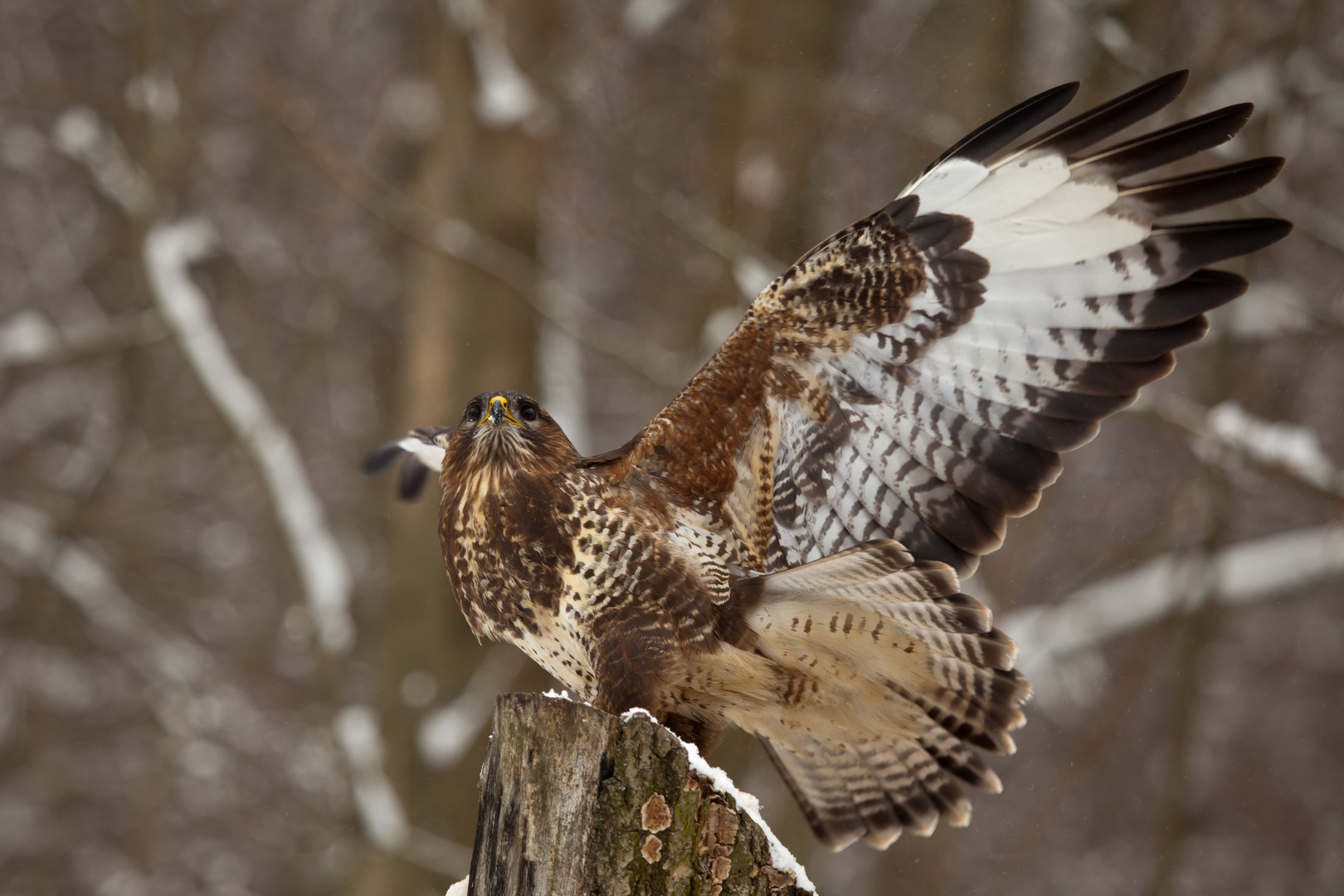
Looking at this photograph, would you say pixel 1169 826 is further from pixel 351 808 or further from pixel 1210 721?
pixel 1210 721

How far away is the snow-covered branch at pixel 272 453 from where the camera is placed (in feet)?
24.4

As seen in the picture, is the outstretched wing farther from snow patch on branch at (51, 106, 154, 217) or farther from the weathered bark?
snow patch on branch at (51, 106, 154, 217)

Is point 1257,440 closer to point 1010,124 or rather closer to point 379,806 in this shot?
point 1010,124

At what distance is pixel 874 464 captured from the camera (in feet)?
10.5

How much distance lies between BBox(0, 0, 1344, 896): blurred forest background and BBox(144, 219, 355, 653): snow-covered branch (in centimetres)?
3

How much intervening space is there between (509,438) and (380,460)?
1.14 meters

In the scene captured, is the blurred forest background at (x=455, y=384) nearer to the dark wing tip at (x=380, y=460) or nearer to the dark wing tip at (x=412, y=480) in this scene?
the dark wing tip at (x=412, y=480)

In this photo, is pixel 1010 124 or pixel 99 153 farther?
pixel 99 153

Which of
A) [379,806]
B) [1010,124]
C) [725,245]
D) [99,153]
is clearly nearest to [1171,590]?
[725,245]

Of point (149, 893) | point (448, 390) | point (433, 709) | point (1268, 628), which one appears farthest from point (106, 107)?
point (1268, 628)

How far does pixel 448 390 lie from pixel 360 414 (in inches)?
243

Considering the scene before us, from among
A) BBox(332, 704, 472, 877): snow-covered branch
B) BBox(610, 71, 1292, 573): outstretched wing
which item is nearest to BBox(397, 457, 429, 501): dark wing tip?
BBox(610, 71, 1292, 573): outstretched wing

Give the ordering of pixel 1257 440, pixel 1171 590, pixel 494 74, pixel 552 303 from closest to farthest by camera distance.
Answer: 1. pixel 1257 440
2. pixel 552 303
3. pixel 494 74
4. pixel 1171 590

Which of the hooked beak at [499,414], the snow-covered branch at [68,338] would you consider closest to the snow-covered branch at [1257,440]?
the hooked beak at [499,414]
